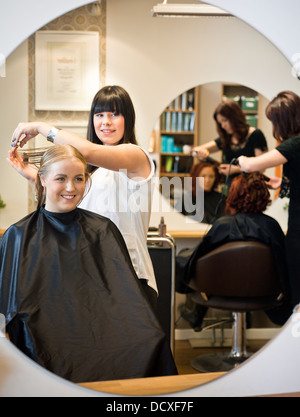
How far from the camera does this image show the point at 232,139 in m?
1.68

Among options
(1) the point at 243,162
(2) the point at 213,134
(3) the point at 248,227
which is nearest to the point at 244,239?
(3) the point at 248,227

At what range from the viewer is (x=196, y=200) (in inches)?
65.7

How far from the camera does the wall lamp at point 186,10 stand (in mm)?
1452

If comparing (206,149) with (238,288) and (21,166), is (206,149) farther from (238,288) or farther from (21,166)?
(21,166)

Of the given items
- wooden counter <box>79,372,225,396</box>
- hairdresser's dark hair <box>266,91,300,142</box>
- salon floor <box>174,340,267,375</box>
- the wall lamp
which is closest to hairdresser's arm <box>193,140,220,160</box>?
hairdresser's dark hair <box>266,91,300,142</box>

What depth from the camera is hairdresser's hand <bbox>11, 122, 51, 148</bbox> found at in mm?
1332

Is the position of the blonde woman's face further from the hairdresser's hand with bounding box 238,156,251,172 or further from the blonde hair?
the hairdresser's hand with bounding box 238,156,251,172

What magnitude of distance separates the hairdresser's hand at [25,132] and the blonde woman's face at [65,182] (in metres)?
0.11

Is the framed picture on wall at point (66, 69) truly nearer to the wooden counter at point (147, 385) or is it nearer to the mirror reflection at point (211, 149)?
the mirror reflection at point (211, 149)

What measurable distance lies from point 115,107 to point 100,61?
14 centimetres

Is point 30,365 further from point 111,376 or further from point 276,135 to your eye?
point 276,135

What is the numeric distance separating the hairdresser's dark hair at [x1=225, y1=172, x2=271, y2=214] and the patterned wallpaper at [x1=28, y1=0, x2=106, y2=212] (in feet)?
1.90

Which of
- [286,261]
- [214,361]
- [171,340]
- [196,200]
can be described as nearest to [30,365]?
[171,340]

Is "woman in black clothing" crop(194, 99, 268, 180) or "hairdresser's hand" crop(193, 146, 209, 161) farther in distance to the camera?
"hairdresser's hand" crop(193, 146, 209, 161)
